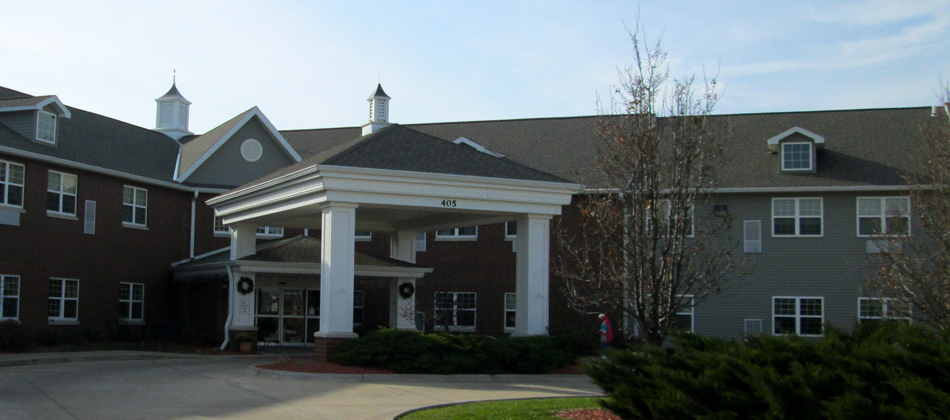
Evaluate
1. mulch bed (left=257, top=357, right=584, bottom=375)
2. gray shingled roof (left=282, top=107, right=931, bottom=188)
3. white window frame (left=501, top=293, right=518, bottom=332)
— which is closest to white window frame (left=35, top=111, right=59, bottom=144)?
gray shingled roof (left=282, top=107, right=931, bottom=188)

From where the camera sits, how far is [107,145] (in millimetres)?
29906

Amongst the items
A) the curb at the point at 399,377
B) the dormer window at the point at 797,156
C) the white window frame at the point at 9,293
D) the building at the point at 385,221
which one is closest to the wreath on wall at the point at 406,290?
the building at the point at 385,221

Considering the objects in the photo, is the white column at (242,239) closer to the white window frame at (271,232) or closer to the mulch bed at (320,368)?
the white window frame at (271,232)

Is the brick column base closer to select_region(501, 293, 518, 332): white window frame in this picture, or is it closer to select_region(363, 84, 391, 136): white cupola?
select_region(501, 293, 518, 332): white window frame

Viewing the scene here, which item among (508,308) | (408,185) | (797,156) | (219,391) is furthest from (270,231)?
(797,156)

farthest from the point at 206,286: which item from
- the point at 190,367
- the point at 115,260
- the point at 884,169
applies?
the point at 884,169

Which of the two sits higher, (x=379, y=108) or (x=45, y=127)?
(x=379, y=108)

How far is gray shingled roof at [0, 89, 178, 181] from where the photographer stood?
86.5 ft

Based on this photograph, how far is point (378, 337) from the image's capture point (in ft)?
61.8

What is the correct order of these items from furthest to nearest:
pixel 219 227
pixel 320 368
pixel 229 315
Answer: pixel 219 227, pixel 229 315, pixel 320 368

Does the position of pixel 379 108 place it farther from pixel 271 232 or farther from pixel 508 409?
pixel 508 409

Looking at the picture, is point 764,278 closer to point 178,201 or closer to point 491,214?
point 491,214

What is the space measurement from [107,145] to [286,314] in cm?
827

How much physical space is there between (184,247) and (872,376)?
86.7 feet
